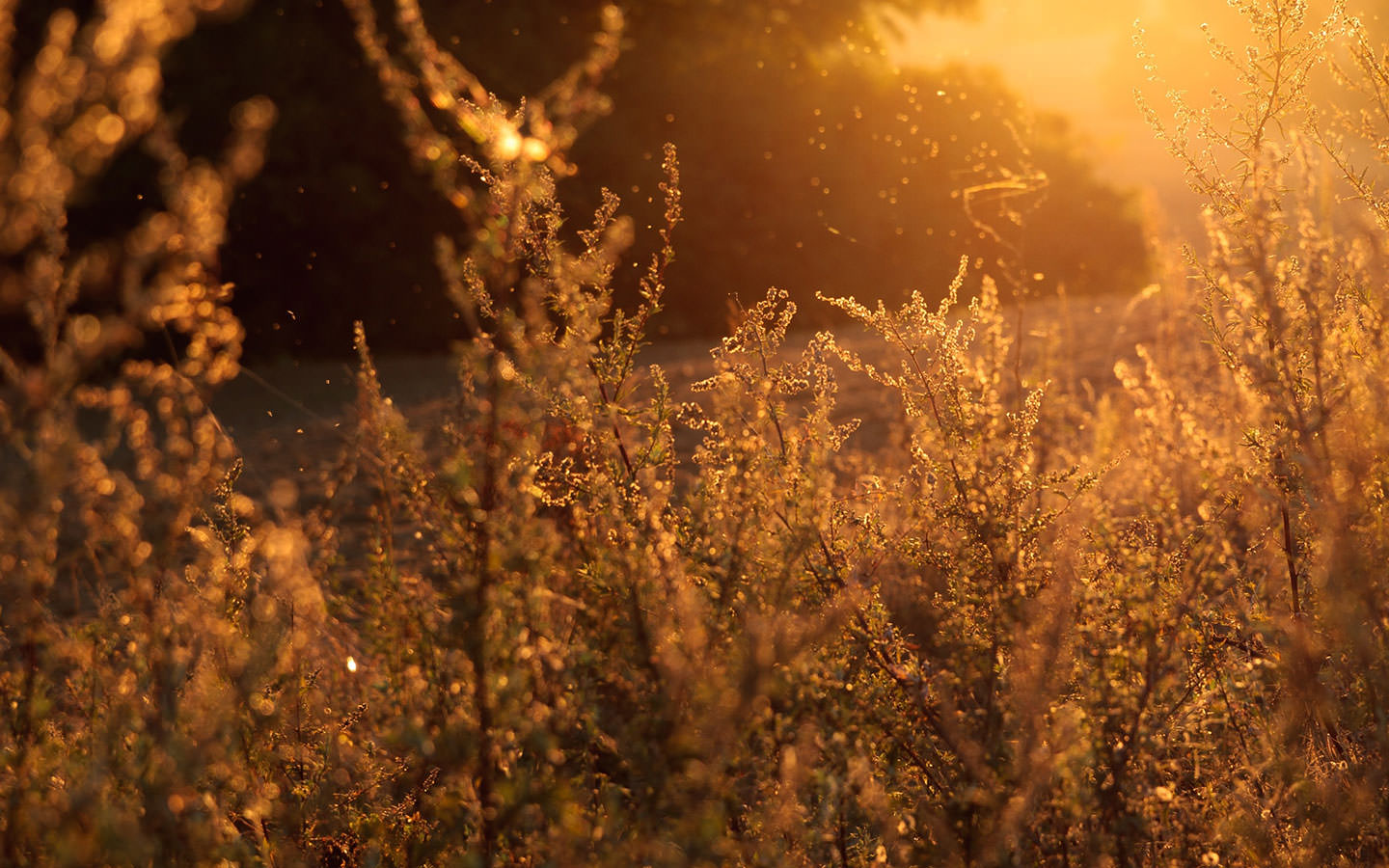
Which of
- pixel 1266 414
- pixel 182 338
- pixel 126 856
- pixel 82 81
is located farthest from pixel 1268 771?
pixel 182 338

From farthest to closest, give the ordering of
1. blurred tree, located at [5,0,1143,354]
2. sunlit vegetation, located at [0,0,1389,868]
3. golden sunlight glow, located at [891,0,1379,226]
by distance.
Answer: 1. blurred tree, located at [5,0,1143,354]
2. golden sunlight glow, located at [891,0,1379,226]
3. sunlit vegetation, located at [0,0,1389,868]

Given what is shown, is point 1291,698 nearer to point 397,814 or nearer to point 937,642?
point 937,642

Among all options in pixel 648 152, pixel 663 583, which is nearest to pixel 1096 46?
pixel 648 152

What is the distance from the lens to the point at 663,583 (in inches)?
83.7

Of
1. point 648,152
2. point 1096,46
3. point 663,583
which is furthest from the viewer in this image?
point 1096,46

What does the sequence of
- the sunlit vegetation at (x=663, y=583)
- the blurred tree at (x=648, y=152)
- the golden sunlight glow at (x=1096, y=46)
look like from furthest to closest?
1. the blurred tree at (x=648, y=152)
2. the golden sunlight glow at (x=1096, y=46)
3. the sunlit vegetation at (x=663, y=583)

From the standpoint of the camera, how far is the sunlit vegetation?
169cm

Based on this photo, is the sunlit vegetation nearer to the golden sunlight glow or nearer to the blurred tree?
the golden sunlight glow

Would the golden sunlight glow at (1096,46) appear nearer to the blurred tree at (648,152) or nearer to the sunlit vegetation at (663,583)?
the blurred tree at (648,152)

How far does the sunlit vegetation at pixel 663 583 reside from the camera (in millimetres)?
1686

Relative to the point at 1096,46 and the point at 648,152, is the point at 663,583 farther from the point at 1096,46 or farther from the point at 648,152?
the point at 1096,46

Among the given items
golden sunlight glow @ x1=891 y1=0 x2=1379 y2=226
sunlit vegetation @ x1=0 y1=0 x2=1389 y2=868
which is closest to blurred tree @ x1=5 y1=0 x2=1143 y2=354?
golden sunlight glow @ x1=891 y1=0 x2=1379 y2=226

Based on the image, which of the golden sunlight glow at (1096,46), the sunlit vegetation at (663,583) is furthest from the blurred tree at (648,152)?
the sunlit vegetation at (663,583)

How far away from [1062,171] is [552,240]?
51.8 ft
